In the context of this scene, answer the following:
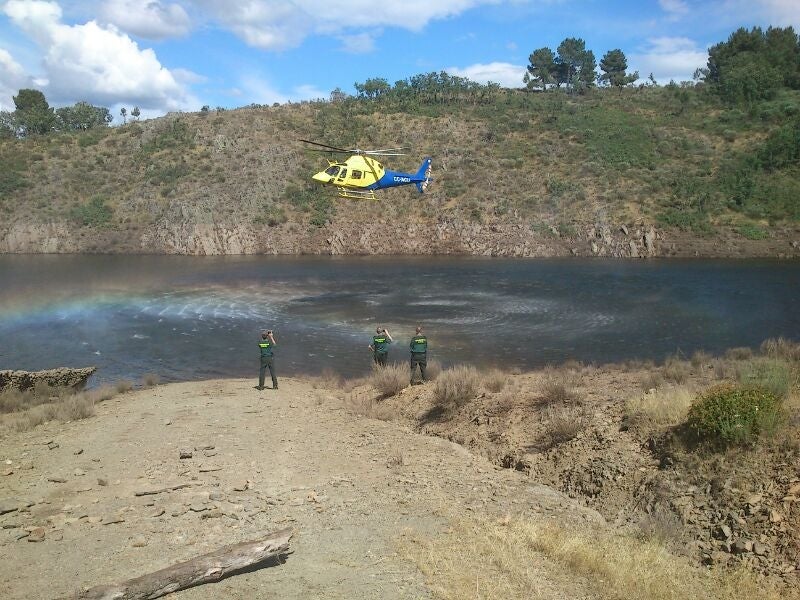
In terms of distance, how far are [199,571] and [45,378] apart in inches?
616

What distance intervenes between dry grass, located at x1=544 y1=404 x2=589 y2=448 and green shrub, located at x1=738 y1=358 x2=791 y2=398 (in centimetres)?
365

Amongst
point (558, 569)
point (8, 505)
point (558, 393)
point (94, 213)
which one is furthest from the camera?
point (94, 213)

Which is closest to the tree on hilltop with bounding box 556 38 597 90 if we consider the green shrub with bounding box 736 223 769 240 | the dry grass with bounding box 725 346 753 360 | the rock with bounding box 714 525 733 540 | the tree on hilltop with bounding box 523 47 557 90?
the tree on hilltop with bounding box 523 47 557 90

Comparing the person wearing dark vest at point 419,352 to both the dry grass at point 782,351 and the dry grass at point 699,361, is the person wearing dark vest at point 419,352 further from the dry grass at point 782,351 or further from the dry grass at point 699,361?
the dry grass at point 782,351

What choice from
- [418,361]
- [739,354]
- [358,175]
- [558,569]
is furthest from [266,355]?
[739,354]

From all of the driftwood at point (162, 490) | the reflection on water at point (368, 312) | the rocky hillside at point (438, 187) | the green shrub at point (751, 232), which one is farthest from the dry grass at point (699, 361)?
the green shrub at point (751, 232)

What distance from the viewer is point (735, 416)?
39.3 ft

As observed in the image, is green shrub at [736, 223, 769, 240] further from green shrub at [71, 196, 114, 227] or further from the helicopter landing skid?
green shrub at [71, 196, 114, 227]

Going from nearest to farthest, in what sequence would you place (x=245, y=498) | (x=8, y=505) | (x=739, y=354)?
1. (x=8, y=505)
2. (x=245, y=498)
3. (x=739, y=354)

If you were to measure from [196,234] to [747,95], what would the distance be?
75.8 metres

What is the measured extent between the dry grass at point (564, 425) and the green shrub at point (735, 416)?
2551 mm

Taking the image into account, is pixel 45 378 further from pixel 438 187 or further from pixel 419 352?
pixel 438 187

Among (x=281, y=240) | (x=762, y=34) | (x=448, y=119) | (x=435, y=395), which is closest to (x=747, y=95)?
(x=762, y=34)

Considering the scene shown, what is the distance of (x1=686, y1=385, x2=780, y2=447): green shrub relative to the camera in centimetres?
1184
